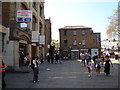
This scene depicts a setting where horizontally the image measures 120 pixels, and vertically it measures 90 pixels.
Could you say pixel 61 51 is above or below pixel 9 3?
below

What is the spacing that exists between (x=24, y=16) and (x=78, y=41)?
3460 centimetres

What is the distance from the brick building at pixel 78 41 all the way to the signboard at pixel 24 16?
3299 centimetres

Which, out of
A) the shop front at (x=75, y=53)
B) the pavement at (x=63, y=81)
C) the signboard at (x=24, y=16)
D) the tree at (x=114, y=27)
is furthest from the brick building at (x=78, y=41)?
the pavement at (x=63, y=81)

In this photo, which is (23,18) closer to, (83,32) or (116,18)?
(116,18)

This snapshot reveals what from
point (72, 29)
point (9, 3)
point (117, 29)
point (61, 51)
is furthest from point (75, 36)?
point (9, 3)

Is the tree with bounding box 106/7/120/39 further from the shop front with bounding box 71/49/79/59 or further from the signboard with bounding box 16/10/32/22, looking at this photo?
the signboard with bounding box 16/10/32/22

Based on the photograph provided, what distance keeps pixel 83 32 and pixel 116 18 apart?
51.0 feet

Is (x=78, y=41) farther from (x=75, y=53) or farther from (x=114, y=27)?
(x=114, y=27)

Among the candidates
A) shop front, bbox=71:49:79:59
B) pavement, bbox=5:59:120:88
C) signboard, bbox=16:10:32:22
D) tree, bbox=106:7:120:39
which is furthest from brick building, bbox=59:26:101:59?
pavement, bbox=5:59:120:88

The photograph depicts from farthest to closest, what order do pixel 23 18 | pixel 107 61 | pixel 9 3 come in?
pixel 9 3
pixel 23 18
pixel 107 61

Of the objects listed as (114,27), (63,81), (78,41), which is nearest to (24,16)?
(63,81)

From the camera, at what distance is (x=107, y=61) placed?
1322 cm

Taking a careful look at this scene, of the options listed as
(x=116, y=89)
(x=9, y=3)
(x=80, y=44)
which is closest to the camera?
(x=116, y=89)

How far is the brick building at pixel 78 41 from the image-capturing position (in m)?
48.3
